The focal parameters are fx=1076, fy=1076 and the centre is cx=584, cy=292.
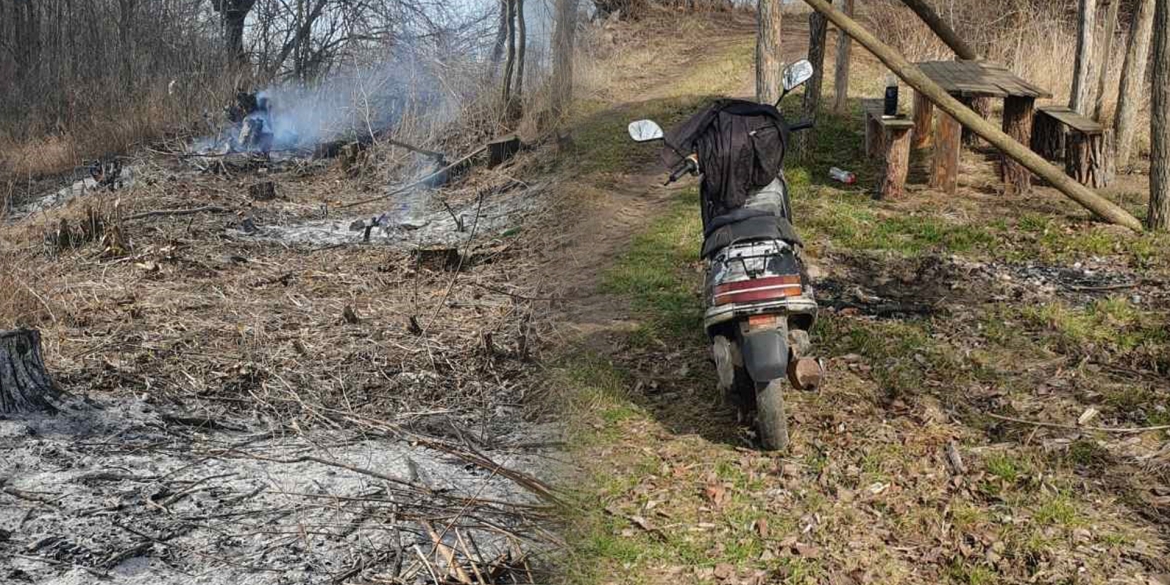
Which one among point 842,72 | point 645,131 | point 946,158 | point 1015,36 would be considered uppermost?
point 1015,36

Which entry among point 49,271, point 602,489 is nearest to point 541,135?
point 49,271

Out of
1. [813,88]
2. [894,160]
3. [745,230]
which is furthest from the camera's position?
[813,88]

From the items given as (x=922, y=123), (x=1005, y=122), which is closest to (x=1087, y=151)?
(x=1005, y=122)

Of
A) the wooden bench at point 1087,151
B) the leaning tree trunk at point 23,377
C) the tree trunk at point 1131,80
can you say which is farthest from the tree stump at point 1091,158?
the leaning tree trunk at point 23,377

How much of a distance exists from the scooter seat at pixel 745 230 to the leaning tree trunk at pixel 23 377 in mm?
3531

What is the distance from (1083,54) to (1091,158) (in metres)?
1.73

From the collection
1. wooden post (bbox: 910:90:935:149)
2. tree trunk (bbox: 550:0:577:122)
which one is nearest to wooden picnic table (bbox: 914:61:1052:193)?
wooden post (bbox: 910:90:935:149)

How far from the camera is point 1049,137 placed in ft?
33.8

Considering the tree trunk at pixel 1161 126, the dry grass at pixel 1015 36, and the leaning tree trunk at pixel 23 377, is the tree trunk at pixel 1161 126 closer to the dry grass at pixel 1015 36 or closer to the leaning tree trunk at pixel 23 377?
the dry grass at pixel 1015 36

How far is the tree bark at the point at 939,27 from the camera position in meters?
11.0

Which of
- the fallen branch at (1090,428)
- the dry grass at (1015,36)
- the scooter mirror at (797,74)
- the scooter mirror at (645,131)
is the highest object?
the dry grass at (1015,36)

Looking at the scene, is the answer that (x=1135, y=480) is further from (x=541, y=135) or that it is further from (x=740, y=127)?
(x=541, y=135)

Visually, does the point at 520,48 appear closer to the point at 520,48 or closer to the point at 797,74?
the point at 520,48

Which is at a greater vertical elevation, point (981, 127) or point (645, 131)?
point (645, 131)
